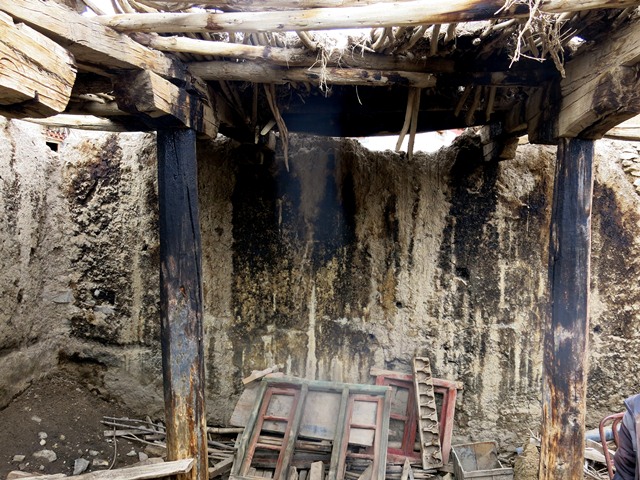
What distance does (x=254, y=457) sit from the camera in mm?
3529

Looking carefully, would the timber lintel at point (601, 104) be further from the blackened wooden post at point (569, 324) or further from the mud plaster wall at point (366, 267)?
the mud plaster wall at point (366, 267)

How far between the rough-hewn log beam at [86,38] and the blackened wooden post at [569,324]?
2412mm

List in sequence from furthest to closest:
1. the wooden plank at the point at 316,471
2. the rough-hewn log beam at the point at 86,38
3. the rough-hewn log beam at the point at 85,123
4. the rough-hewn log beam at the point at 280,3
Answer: the rough-hewn log beam at the point at 85,123, the wooden plank at the point at 316,471, the rough-hewn log beam at the point at 280,3, the rough-hewn log beam at the point at 86,38

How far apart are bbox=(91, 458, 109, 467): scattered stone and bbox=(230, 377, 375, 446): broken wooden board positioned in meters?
1.17

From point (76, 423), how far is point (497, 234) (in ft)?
14.5

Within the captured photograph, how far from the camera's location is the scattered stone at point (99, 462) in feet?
12.6

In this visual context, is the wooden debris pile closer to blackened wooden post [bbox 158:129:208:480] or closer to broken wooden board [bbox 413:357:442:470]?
broken wooden board [bbox 413:357:442:470]

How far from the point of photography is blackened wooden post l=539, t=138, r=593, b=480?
2.58 m

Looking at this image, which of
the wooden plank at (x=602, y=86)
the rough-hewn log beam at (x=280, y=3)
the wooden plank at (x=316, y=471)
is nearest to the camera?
the rough-hewn log beam at (x=280, y=3)

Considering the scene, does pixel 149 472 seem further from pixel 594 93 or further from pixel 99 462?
pixel 594 93

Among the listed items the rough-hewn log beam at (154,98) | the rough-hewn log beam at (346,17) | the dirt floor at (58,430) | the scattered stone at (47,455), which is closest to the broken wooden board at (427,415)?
the dirt floor at (58,430)

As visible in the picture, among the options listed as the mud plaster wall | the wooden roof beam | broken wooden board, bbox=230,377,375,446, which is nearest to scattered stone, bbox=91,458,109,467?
the mud plaster wall

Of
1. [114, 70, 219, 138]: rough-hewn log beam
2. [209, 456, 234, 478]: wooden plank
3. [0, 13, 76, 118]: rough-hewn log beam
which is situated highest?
[114, 70, 219, 138]: rough-hewn log beam

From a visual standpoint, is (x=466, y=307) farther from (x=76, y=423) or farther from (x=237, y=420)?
(x=76, y=423)
